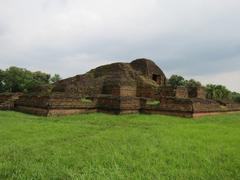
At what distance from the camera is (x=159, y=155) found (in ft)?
17.0

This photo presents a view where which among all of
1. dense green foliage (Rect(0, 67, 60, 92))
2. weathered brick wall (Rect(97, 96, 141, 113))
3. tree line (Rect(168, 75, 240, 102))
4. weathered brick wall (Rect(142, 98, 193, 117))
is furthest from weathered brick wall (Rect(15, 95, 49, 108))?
dense green foliage (Rect(0, 67, 60, 92))

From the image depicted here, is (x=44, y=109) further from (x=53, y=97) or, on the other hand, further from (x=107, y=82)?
(x=107, y=82)

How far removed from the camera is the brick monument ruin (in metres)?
12.6

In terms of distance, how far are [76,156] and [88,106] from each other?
27.4ft

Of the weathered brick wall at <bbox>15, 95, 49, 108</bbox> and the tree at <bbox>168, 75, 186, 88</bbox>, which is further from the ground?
the tree at <bbox>168, 75, 186, 88</bbox>

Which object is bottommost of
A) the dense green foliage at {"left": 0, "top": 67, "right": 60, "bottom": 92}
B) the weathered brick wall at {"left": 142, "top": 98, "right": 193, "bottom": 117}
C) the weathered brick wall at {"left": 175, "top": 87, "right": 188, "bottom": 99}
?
the weathered brick wall at {"left": 142, "top": 98, "right": 193, "bottom": 117}

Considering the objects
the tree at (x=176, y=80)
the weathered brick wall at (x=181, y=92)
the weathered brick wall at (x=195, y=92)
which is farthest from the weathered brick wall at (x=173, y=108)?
the tree at (x=176, y=80)

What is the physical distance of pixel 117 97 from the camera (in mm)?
13352

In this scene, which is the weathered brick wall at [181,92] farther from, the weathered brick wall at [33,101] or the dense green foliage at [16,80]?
the dense green foliage at [16,80]


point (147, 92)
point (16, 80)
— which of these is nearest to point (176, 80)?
point (16, 80)

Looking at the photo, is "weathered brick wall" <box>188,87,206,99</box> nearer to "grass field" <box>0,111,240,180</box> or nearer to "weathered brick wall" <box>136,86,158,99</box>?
"weathered brick wall" <box>136,86,158,99</box>

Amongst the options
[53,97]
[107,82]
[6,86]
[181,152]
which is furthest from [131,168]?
[6,86]

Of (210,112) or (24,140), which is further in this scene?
(210,112)

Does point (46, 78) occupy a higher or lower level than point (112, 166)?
higher
